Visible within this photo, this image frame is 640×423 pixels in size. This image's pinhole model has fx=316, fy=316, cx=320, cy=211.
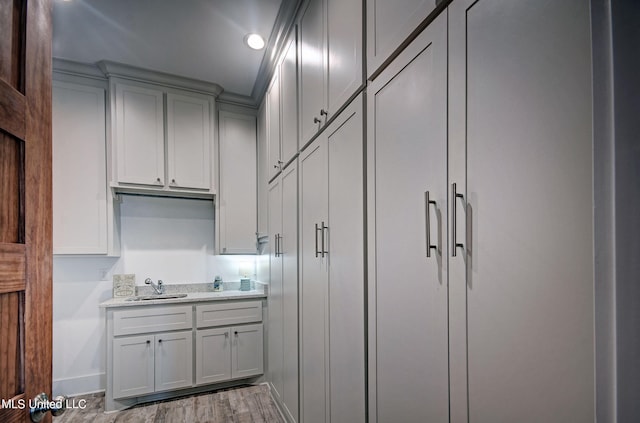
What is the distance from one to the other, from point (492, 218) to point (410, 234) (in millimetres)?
289


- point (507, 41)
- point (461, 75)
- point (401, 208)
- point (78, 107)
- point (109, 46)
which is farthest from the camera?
point (78, 107)

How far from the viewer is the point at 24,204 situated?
0.69 m

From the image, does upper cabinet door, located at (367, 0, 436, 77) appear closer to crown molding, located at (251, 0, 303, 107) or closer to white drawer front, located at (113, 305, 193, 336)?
crown molding, located at (251, 0, 303, 107)

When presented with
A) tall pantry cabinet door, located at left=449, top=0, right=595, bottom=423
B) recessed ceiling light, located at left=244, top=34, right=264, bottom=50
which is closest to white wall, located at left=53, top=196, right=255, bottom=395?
recessed ceiling light, located at left=244, top=34, right=264, bottom=50

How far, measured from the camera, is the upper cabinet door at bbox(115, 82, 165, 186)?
2.79 m

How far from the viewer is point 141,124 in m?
2.86

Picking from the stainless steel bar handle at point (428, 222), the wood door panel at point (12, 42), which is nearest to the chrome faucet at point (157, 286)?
the wood door panel at point (12, 42)

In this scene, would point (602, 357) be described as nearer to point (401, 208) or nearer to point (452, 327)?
point (452, 327)

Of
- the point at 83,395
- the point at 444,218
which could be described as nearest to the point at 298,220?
the point at 444,218

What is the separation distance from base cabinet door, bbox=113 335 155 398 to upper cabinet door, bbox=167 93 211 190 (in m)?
1.37

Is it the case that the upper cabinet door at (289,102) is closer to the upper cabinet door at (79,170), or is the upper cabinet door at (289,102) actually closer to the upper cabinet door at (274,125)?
the upper cabinet door at (274,125)

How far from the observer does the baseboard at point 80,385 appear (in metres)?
2.75

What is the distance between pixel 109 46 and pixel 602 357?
3282 millimetres

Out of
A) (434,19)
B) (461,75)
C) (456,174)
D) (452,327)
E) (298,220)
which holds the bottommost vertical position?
(452,327)
